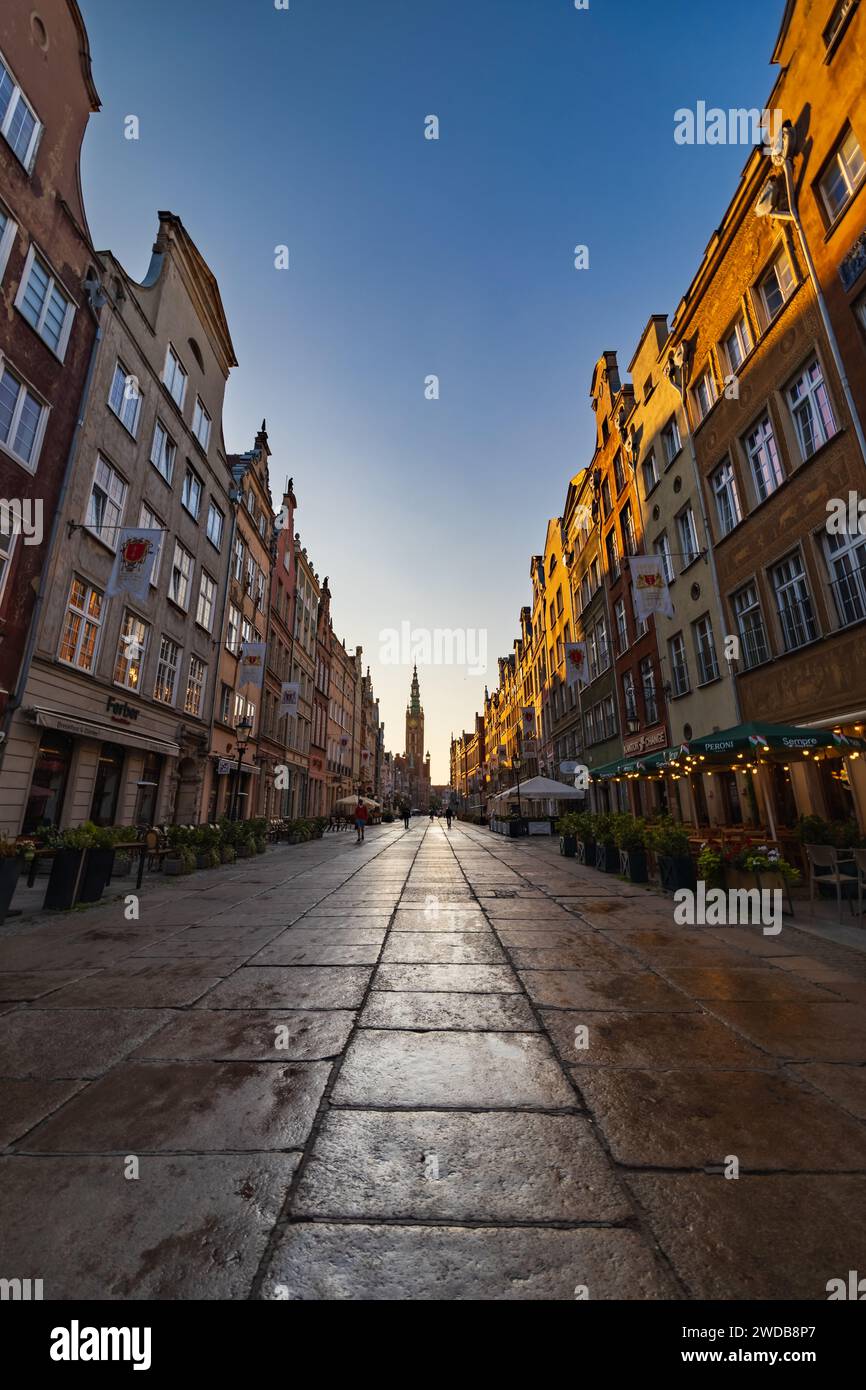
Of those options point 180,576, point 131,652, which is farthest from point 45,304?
point 180,576

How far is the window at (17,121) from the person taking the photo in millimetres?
11906

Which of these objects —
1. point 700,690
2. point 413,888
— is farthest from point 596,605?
point 413,888

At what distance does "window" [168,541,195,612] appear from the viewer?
19.9 m

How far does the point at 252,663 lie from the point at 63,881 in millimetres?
16316

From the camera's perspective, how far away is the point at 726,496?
15.6 m

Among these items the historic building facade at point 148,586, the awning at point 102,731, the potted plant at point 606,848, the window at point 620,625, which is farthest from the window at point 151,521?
the window at point 620,625

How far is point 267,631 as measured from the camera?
100 ft

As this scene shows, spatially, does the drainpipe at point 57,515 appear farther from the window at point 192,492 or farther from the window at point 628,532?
the window at point 628,532

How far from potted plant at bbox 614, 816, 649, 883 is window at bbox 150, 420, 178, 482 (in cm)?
1790

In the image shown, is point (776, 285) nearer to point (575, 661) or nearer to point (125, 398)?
point (575, 661)

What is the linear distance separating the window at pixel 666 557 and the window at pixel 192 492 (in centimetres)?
1728

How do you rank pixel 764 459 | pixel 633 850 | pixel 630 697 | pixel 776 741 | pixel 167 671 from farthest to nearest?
pixel 630 697 → pixel 167 671 → pixel 764 459 → pixel 633 850 → pixel 776 741
